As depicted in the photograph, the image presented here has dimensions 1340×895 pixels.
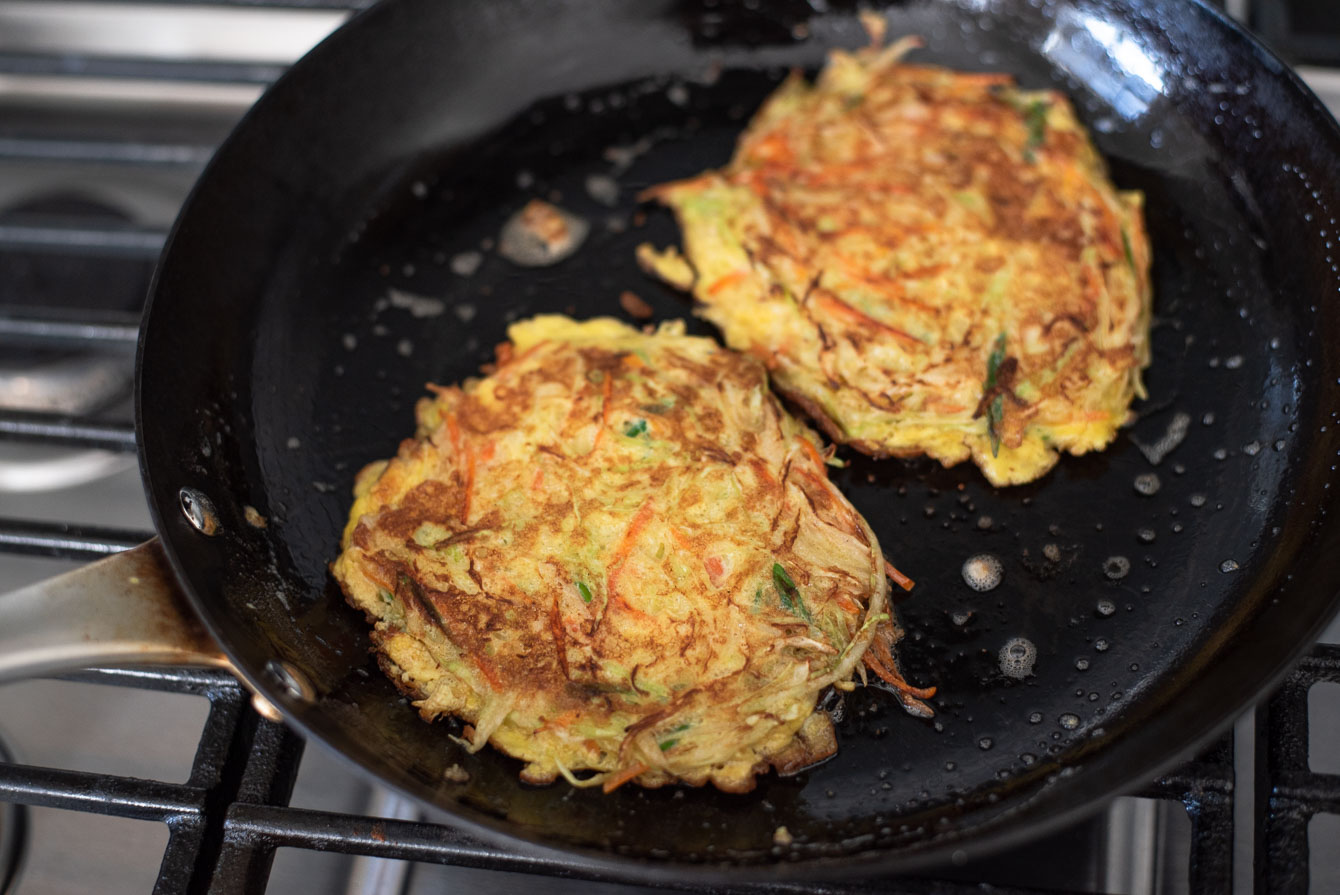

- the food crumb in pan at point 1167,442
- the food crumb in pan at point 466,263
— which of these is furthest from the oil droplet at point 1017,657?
the food crumb in pan at point 466,263

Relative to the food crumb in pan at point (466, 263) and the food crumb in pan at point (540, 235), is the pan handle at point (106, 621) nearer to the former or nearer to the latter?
the food crumb in pan at point (466, 263)

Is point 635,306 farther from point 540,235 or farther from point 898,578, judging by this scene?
point 898,578

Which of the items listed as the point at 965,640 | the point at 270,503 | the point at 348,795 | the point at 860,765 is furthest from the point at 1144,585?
the point at 270,503

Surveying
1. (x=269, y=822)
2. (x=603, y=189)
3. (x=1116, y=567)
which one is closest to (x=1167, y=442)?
(x=1116, y=567)

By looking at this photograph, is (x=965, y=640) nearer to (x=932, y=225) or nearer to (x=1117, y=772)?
(x=1117, y=772)

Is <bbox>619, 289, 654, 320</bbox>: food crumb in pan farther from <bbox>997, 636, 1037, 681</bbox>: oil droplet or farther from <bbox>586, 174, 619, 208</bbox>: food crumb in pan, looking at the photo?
<bbox>997, 636, 1037, 681</bbox>: oil droplet

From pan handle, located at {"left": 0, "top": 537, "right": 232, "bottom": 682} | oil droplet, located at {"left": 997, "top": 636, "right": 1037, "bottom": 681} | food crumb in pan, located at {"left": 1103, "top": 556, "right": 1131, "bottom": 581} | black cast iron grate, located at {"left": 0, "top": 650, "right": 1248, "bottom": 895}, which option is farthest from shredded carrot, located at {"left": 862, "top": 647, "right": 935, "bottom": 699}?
pan handle, located at {"left": 0, "top": 537, "right": 232, "bottom": 682}
